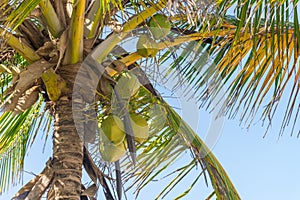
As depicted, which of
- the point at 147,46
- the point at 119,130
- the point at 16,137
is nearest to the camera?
the point at 119,130

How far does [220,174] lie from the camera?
9.98 ft

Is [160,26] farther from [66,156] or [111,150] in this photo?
[66,156]

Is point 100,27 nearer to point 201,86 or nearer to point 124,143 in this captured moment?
point 124,143

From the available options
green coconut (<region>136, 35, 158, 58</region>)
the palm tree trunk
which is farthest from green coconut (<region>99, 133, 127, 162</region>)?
green coconut (<region>136, 35, 158, 58</region>)

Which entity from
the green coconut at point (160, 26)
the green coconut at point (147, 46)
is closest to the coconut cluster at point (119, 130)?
the green coconut at point (147, 46)

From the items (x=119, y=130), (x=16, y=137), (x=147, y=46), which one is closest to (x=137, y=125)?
(x=119, y=130)

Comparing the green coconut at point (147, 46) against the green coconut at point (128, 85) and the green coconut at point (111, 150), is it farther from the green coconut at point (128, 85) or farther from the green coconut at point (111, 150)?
the green coconut at point (111, 150)

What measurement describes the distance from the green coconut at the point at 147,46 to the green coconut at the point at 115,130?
1.16 feet

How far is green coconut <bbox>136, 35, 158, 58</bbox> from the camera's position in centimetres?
254

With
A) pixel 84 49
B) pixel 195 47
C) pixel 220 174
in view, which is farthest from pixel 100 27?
pixel 220 174

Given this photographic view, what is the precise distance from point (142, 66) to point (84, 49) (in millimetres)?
318

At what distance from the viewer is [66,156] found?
2.61 m

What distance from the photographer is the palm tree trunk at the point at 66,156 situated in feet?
8.31

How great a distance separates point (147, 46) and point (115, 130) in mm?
426
